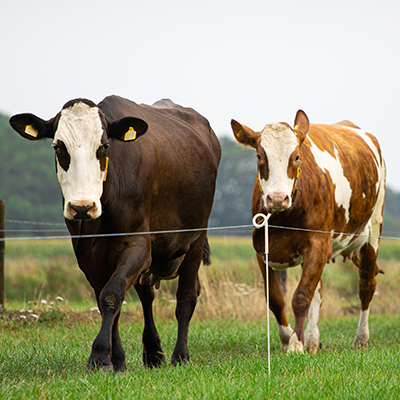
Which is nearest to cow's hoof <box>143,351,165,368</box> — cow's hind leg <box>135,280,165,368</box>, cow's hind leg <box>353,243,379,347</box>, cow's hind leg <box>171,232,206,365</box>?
cow's hind leg <box>135,280,165,368</box>

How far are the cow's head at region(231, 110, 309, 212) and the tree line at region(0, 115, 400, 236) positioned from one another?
94.6 feet

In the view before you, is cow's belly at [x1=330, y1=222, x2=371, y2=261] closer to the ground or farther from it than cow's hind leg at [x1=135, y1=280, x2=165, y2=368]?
farther from it

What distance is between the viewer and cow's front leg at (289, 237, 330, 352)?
5.74 metres

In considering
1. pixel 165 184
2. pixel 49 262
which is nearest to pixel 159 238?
pixel 165 184

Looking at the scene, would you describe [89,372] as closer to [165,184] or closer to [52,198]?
[165,184]

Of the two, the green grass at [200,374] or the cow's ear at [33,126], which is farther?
the cow's ear at [33,126]

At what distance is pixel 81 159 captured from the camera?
14.8 feet

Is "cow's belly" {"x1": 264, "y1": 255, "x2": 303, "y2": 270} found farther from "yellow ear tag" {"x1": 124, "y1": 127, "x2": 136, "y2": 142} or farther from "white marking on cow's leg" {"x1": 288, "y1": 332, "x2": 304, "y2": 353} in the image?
"yellow ear tag" {"x1": 124, "y1": 127, "x2": 136, "y2": 142}

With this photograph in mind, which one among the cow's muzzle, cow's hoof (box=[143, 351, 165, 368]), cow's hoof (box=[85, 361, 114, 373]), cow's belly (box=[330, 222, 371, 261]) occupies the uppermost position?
the cow's muzzle

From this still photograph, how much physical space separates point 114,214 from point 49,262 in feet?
51.3

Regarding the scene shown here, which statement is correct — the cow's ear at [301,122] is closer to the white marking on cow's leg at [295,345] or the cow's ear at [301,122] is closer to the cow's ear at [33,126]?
the white marking on cow's leg at [295,345]

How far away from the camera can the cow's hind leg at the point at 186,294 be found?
591cm

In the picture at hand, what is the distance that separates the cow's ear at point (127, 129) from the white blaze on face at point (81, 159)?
0.21m

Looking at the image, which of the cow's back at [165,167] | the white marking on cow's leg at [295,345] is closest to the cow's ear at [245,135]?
the cow's back at [165,167]
